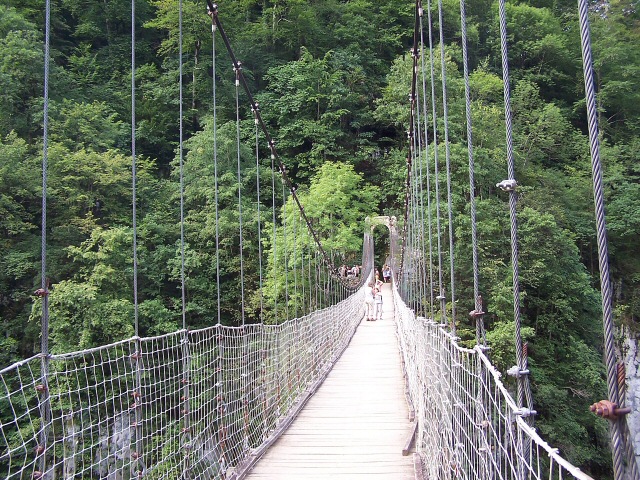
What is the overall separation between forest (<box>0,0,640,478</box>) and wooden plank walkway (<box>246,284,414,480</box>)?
1834 mm

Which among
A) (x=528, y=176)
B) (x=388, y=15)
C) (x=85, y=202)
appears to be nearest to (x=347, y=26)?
(x=388, y=15)

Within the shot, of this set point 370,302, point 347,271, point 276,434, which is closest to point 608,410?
point 276,434

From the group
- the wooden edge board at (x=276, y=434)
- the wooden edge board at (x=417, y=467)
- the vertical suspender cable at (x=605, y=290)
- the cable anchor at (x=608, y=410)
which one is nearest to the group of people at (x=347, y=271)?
the wooden edge board at (x=276, y=434)

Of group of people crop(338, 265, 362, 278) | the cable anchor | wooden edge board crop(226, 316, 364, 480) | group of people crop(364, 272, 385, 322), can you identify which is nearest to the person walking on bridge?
group of people crop(364, 272, 385, 322)

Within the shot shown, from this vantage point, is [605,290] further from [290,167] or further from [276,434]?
[290,167]

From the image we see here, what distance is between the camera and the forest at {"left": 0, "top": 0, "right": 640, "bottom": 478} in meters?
9.58

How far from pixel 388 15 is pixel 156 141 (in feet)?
33.2

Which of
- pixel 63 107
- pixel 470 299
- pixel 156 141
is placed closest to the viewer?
pixel 470 299

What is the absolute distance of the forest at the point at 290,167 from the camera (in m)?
9.58

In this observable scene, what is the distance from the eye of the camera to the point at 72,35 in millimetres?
15984

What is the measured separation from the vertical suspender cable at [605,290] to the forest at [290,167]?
4566 millimetres

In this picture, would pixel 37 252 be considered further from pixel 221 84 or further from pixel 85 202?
pixel 221 84

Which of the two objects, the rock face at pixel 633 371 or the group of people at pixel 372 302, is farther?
the rock face at pixel 633 371

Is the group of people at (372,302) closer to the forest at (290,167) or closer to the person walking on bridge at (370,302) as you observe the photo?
the person walking on bridge at (370,302)
